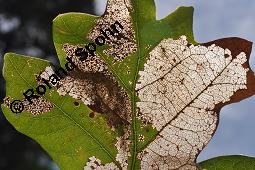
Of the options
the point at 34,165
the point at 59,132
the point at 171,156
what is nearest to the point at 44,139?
the point at 59,132

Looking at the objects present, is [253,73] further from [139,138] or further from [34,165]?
[34,165]

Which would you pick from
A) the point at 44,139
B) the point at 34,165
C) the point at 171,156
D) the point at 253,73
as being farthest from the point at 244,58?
the point at 34,165

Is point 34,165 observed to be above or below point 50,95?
above

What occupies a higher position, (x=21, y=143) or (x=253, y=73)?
(x=21, y=143)

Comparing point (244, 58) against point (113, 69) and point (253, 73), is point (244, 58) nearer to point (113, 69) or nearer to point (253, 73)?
point (253, 73)

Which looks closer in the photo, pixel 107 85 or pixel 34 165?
pixel 107 85

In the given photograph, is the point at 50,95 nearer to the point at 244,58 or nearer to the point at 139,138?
the point at 139,138

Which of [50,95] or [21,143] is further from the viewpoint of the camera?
[21,143]
